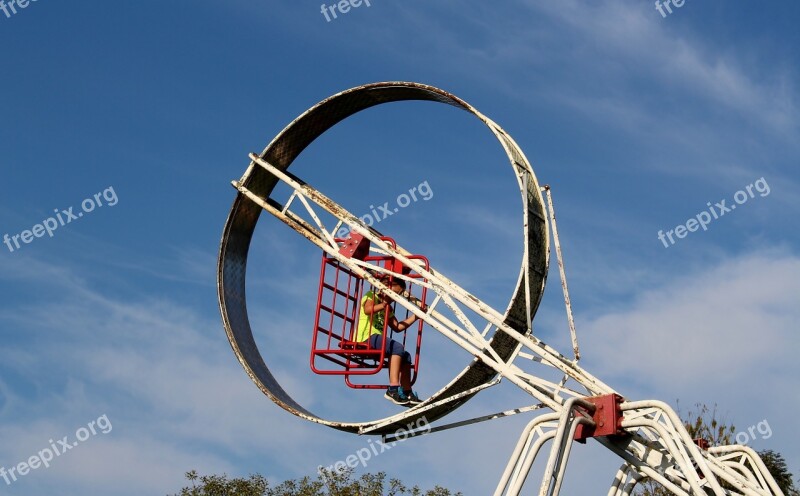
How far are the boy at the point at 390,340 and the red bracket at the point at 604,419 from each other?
2.60 meters

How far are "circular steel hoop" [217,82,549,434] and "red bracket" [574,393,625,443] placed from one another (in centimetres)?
144

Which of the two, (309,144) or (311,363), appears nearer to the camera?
(311,363)

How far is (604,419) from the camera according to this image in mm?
12469

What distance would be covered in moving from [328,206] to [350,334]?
5.88 ft

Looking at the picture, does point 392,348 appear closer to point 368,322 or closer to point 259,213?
point 368,322

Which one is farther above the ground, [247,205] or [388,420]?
[247,205]

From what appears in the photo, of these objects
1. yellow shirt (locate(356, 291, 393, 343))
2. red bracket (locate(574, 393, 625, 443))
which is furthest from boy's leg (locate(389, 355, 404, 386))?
red bracket (locate(574, 393, 625, 443))

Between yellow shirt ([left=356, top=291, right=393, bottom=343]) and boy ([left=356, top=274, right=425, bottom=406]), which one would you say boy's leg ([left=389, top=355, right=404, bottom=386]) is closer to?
boy ([left=356, top=274, right=425, bottom=406])

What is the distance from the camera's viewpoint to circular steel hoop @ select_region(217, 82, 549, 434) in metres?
13.3

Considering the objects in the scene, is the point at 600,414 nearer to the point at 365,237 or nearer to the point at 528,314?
the point at 528,314

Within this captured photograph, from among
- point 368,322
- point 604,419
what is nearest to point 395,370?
point 368,322

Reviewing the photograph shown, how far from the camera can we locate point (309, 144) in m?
15.3

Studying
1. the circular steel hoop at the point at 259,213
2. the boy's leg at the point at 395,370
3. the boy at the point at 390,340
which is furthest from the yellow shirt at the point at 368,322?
the circular steel hoop at the point at 259,213

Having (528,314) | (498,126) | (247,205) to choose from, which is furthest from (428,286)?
(247,205)
